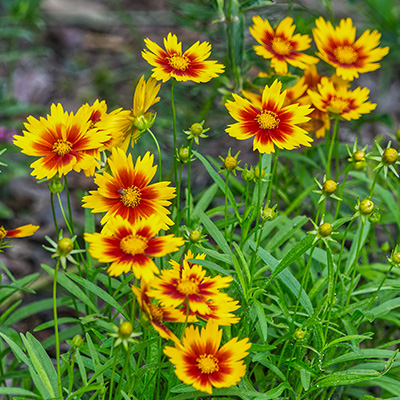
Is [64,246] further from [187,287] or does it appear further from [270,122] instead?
[270,122]

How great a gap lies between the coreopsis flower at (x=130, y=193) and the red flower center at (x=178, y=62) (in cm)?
20

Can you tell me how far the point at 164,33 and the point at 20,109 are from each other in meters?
1.46

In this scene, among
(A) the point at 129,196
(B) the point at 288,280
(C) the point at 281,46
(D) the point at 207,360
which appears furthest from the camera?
(C) the point at 281,46

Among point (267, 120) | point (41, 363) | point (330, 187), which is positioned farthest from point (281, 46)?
point (41, 363)

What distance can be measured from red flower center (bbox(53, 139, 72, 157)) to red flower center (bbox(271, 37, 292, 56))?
1.82 ft

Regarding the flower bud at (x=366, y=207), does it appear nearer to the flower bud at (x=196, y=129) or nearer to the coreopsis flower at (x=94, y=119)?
the flower bud at (x=196, y=129)

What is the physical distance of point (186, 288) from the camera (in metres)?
0.85

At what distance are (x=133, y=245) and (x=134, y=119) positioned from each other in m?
0.29

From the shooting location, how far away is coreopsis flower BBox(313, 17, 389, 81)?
4.27ft

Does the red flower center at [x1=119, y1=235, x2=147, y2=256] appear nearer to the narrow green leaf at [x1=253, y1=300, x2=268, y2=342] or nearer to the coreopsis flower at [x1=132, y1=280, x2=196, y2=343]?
the coreopsis flower at [x1=132, y1=280, x2=196, y2=343]

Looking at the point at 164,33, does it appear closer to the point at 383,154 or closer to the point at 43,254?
the point at 43,254

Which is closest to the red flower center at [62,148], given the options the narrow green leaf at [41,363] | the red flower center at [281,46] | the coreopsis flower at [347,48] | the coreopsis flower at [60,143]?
the coreopsis flower at [60,143]

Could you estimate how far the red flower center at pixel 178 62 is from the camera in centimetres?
105

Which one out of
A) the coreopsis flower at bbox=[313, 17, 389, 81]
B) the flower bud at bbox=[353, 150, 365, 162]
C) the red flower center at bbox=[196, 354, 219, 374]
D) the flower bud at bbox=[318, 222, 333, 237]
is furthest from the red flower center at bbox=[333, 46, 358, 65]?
the red flower center at bbox=[196, 354, 219, 374]
